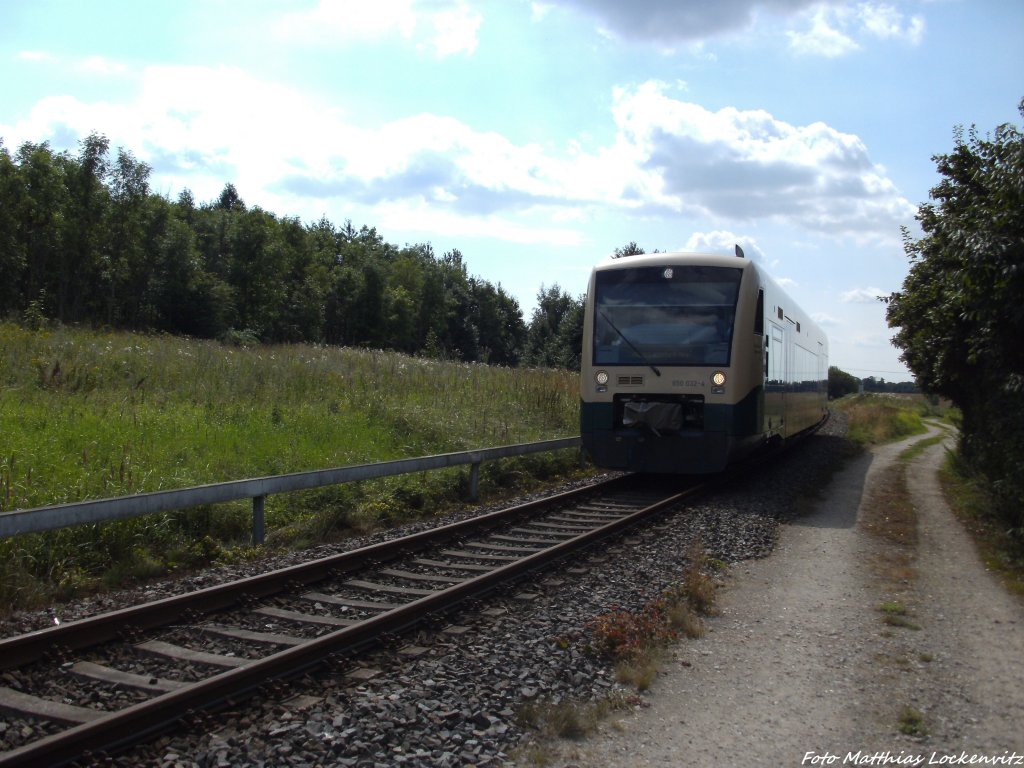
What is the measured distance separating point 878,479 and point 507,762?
1514 cm

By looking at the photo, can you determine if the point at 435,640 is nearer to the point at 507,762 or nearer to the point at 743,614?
the point at 507,762

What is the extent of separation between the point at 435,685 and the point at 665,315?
8760 millimetres

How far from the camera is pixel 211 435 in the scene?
1177 centimetres

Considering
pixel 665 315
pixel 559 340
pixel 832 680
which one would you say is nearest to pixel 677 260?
pixel 665 315

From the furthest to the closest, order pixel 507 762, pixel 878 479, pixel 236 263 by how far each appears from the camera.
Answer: pixel 236 263 → pixel 878 479 → pixel 507 762

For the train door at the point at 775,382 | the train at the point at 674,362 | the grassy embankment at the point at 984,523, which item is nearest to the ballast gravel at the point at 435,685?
the grassy embankment at the point at 984,523

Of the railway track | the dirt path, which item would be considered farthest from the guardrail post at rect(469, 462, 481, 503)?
the dirt path

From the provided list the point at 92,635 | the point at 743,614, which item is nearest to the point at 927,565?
the point at 743,614

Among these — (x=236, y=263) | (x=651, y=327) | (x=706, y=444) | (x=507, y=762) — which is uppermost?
(x=236, y=263)

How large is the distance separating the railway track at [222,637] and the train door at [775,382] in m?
6.30

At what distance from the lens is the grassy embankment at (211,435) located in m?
8.03

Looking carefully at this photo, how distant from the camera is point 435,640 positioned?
584cm

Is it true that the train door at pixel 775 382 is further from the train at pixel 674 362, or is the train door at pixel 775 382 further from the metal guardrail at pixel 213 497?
the metal guardrail at pixel 213 497

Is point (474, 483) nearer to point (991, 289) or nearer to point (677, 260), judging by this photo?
point (677, 260)
